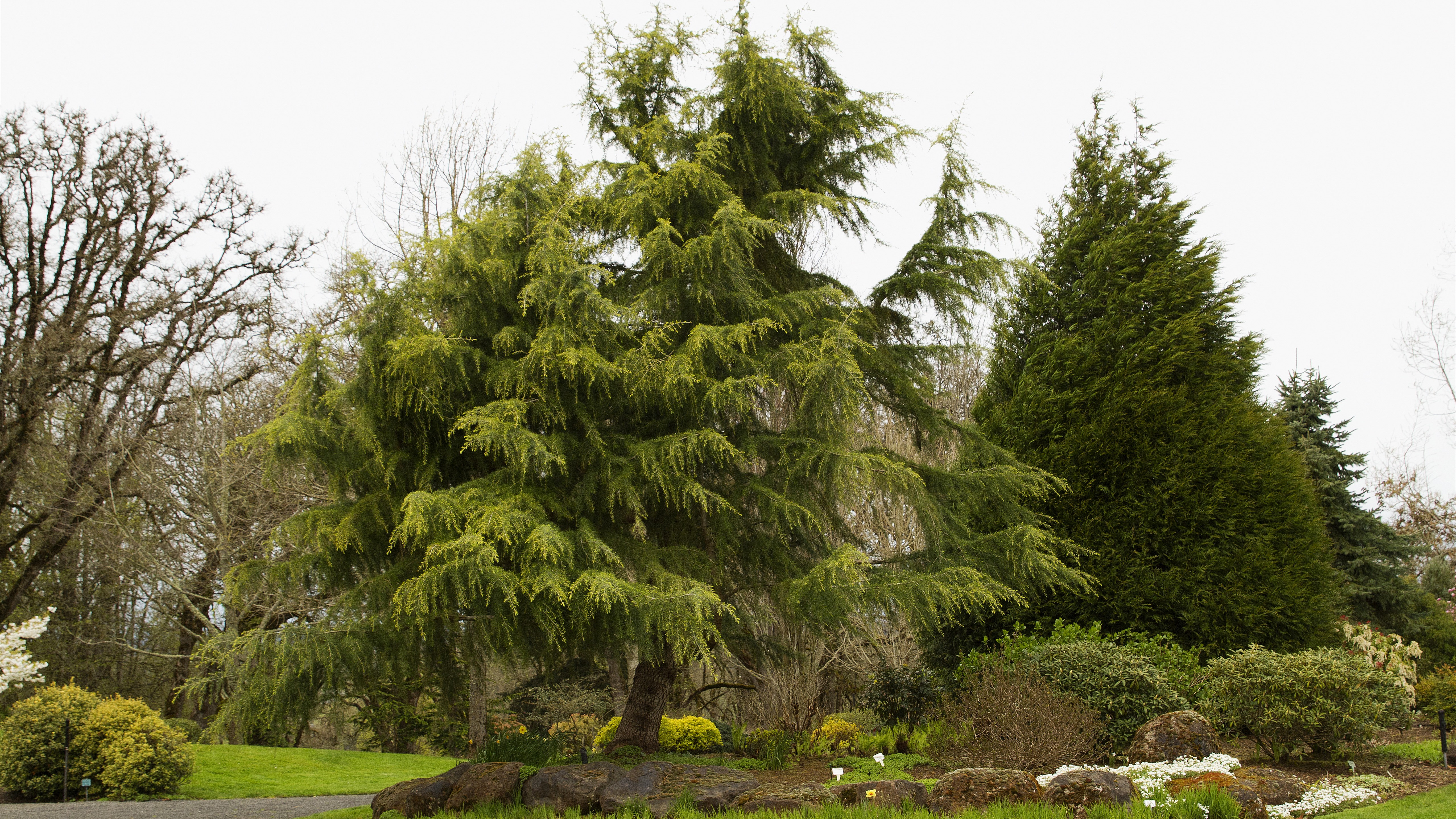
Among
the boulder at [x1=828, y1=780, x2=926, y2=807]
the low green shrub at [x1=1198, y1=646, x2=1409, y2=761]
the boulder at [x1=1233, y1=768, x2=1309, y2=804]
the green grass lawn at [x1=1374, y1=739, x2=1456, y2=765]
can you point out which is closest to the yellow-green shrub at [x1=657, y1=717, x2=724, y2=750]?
the boulder at [x1=828, y1=780, x2=926, y2=807]

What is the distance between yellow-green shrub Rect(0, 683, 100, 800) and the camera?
1048 centimetres

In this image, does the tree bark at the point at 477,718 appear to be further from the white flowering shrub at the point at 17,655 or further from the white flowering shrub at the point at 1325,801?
the white flowering shrub at the point at 1325,801

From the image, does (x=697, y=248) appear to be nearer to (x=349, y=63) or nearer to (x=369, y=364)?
(x=369, y=364)

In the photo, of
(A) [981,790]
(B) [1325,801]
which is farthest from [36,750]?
(B) [1325,801]

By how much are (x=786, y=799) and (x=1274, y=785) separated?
3486mm

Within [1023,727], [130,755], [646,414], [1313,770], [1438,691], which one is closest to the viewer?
[1023,727]

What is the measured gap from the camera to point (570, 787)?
630 cm

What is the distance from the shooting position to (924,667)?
10141 millimetres

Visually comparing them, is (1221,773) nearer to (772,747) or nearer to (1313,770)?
(1313,770)

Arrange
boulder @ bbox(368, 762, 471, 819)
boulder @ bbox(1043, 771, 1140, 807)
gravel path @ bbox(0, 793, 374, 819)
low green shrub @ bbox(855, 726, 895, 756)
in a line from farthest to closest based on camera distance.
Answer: gravel path @ bbox(0, 793, 374, 819) → low green shrub @ bbox(855, 726, 895, 756) → boulder @ bbox(368, 762, 471, 819) → boulder @ bbox(1043, 771, 1140, 807)

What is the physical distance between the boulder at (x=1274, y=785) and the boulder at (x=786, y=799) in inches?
113

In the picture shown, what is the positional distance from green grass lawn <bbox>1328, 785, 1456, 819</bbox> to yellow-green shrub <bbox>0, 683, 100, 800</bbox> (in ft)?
45.1

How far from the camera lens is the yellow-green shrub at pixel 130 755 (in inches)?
408

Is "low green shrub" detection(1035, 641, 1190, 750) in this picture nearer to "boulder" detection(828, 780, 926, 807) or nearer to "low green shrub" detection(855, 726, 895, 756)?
"low green shrub" detection(855, 726, 895, 756)
